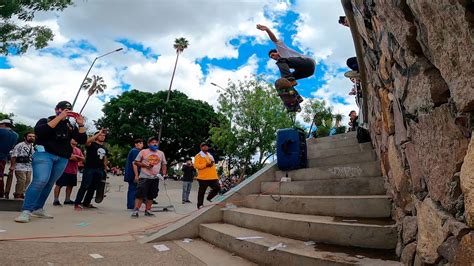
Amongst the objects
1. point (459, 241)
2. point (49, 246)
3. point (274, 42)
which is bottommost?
point (49, 246)

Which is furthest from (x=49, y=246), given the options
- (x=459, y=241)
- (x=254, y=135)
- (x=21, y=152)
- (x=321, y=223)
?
(x=254, y=135)

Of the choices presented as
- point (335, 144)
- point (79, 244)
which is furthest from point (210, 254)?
point (335, 144)


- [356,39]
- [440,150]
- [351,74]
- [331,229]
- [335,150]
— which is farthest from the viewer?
[335,150]

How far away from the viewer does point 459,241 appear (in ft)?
5.25

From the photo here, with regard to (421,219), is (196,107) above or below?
above

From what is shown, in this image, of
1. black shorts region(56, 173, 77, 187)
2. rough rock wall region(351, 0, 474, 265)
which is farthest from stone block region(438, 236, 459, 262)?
black shorts region(56, 173, 77, 187)

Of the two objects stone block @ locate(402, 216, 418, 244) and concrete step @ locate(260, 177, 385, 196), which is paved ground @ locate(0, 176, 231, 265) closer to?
concrete step @ locate(260, 177, 385, 196)

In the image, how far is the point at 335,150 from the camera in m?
6.25

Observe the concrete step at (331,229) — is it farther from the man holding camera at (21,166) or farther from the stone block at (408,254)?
the man holding camera at (21,166)

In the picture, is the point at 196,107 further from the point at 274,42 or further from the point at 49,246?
the point at 49,246

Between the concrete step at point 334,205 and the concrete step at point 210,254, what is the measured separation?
936 mm

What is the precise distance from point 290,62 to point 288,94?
647mm

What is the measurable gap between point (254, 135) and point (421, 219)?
26989mm

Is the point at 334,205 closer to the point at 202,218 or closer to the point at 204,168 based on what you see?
the point at 202,218
